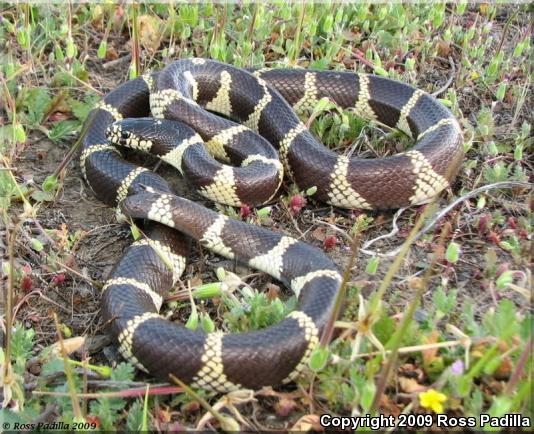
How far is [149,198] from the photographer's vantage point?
5.51 m

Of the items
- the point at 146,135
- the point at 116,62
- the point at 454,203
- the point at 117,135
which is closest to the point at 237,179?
the point at 146,135

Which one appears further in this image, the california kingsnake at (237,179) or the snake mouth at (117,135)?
the snake mouth at (117,135)

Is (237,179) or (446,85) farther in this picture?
(446,85)

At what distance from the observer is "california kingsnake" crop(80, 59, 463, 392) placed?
4430mm

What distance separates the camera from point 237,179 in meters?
6.01

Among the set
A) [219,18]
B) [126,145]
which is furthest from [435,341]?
[219,18]

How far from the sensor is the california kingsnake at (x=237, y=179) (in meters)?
4.43

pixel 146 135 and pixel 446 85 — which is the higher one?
pixel 446 85

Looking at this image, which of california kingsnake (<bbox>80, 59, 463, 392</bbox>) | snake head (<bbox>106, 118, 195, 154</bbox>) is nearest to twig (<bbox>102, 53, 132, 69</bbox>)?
california kingsnake (<bbox>80, 59, 463, 392</bbox>)

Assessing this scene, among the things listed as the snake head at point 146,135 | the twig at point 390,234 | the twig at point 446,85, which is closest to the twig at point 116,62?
the snake head at point 146,135

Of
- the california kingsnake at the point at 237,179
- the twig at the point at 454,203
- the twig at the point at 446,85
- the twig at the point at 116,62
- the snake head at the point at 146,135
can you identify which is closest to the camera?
the california kingsnake at the point at 237,179

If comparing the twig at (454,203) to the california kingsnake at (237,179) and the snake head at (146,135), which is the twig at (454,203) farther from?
the snake head at (146,135)

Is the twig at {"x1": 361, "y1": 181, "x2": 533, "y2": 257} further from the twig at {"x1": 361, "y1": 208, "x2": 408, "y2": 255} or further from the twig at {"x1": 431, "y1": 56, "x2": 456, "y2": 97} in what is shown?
the twig at {"x1": 431, "y1": 56, "x2": 456, "y2": 97}

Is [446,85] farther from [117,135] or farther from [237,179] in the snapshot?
[117,135]
